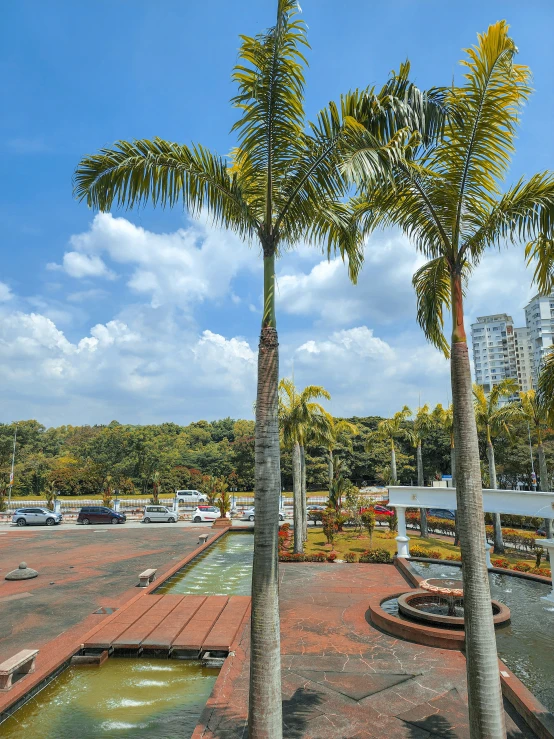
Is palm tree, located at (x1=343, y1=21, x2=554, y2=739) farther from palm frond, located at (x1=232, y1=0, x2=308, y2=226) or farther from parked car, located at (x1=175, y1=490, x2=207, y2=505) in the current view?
parked car, located at (x1=175, y1=490, x2=207, y2=505)

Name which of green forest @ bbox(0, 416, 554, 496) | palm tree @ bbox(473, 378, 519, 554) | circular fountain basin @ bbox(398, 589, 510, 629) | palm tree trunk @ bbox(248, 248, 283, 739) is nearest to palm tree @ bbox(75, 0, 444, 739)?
palm tree trunk @ bbox(248, 248, 283, 739)

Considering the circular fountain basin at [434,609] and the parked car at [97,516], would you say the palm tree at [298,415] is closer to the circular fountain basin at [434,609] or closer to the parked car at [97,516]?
the circular fountain basin at [434,609]

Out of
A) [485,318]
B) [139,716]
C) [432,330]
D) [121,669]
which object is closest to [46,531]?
[121,669]

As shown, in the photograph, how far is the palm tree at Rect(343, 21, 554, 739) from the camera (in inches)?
196

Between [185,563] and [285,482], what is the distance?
48.9 metres

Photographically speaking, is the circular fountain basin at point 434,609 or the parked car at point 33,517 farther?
the parked car at point 33,517

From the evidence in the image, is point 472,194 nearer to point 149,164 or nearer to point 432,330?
point 432,330

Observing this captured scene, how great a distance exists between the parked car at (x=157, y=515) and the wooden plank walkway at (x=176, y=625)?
2467 cm

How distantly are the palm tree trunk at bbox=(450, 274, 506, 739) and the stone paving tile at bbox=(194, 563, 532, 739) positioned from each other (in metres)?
1.90

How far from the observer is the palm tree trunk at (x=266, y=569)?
4.77 meters

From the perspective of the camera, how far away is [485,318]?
137 metres

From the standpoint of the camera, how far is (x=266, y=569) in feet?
16.3

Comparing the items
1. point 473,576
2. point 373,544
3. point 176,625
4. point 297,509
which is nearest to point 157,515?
point 373,544

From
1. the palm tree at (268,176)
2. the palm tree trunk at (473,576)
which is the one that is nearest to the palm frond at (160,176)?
the palm tree at (268,176)
